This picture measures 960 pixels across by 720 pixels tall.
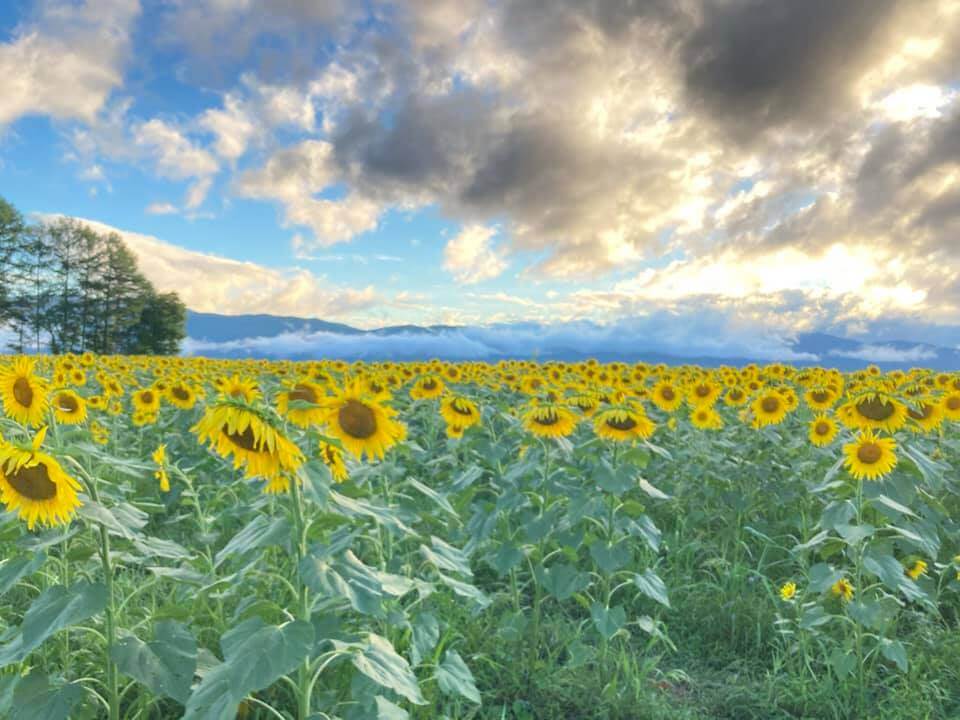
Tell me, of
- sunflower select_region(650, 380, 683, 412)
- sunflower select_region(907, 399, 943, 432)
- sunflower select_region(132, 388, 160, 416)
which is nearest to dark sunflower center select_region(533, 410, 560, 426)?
sunflower select_region(907, 399, 943, 432)

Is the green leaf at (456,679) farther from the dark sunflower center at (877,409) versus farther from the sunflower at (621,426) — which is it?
the dark sunflower center at (877,409)

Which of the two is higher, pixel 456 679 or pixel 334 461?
pixel 334 461

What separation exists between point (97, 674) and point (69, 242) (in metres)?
59.5

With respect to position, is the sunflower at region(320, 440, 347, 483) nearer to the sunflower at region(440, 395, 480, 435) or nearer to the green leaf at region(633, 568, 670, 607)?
the green leaf at region(633, 568, 670, 607)

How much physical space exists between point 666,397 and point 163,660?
6.66 m

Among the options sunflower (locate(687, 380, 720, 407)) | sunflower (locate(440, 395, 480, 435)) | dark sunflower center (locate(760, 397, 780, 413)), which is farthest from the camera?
sunflower (locate(687, 380, 720, 407))

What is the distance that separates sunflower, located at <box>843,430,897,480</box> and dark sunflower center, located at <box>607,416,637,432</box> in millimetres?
1325

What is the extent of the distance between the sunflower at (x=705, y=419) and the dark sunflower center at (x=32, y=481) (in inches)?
261

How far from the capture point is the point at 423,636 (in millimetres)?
2988

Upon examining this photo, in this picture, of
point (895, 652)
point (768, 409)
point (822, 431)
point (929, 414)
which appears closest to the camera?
point (895, 652)

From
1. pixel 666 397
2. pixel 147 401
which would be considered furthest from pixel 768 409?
pixel 147 401

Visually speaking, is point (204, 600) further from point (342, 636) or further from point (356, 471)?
point (342, 636)

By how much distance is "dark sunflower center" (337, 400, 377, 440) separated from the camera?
3.17 metres

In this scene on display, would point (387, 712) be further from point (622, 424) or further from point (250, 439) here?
point (622, 424)
